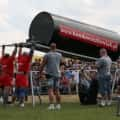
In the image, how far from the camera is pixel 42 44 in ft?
66.2

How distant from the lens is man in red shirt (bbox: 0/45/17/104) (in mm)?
17656

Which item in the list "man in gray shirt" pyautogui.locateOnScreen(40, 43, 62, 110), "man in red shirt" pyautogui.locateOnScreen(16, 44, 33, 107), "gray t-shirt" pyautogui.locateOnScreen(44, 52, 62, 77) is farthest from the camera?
"man in red shirt" pyautogui.locateOnScreen(16, 44, 33, 107)

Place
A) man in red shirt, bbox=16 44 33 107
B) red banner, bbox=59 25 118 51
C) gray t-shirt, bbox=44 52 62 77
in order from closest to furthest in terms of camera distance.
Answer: gray t-shirt, bbox=44 52 62 77
man in red shirt, bbox=16 44 33 107
red banner, bbox=59 25 118 51

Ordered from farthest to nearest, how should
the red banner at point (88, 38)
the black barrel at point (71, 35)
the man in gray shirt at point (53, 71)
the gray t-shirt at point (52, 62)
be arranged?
the red banner at point (88, 38), the black barrel at point (71, 35), the gray t-shirt at point (52, 62), the man in gray shirt at point (53, 71)

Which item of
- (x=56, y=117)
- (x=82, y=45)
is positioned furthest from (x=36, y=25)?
(x=56, y=117)

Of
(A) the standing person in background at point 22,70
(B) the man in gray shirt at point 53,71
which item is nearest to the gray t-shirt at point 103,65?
(B) the man in gray shirt at point 53,71

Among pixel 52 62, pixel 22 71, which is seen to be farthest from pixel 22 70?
pixel 52 62

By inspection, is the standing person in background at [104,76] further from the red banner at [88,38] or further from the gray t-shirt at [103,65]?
the red banner at [88,38]

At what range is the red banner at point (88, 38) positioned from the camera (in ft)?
66.3

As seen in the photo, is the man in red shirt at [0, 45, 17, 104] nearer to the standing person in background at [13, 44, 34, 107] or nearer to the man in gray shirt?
the standing person in background at [13, 44, 34, 107]

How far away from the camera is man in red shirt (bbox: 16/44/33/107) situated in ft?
57.5

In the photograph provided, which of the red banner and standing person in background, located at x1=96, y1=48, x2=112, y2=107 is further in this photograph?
the red banner

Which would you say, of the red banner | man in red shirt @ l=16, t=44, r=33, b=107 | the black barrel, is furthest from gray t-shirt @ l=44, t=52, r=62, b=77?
the red banner

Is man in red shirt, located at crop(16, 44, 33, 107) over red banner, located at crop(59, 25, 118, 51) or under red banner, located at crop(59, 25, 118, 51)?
under
